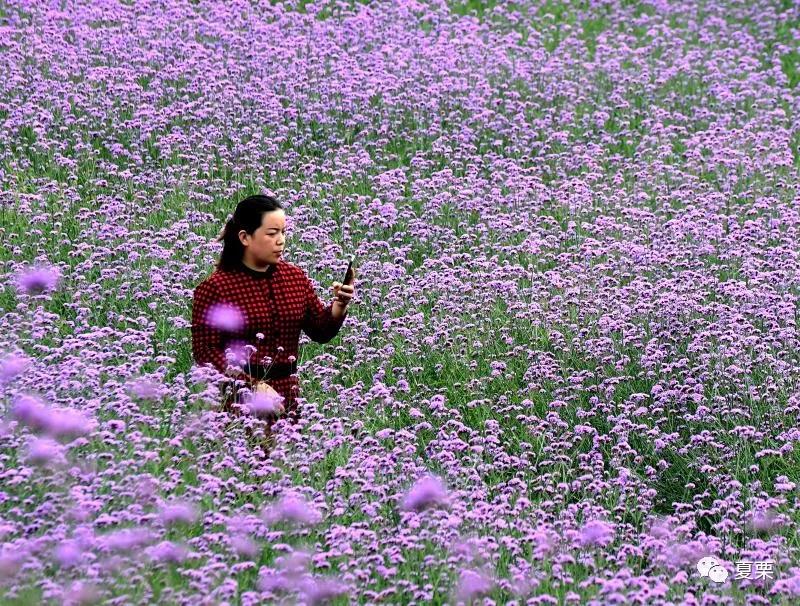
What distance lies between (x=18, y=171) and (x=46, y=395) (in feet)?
14.7

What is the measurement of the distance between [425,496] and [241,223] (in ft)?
6.15

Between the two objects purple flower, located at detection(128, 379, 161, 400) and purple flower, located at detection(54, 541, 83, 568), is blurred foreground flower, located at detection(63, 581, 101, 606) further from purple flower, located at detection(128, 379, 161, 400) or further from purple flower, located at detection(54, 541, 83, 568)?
purple flower, located at detection(128, 379, 161, 400)

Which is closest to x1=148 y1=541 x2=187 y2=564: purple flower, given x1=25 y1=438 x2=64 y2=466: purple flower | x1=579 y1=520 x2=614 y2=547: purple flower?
x1=25 y1=438 x2=64 y2=466: purple flower

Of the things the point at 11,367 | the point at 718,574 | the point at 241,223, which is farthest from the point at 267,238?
the point at 718,574

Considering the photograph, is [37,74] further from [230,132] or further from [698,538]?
[698,538]

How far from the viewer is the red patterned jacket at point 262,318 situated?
6.27m

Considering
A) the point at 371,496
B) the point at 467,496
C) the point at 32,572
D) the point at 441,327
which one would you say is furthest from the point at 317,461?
the point at 441,327

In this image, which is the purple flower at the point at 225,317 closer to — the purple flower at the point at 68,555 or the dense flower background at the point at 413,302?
the dense flower background at the point at 413,302

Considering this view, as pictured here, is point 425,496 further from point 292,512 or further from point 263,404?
point 263,404

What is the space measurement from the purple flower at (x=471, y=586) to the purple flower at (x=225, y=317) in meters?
2.19

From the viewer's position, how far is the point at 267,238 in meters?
6.30

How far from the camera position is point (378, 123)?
11461 mm

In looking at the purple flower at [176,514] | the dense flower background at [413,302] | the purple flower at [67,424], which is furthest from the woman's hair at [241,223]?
the purple flower at [176,514]

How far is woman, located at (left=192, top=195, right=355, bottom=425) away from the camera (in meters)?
6.26
